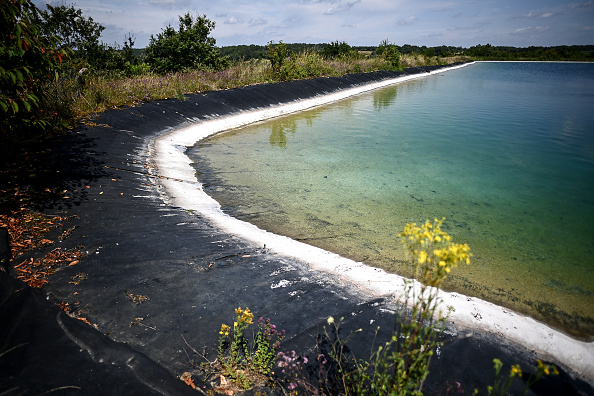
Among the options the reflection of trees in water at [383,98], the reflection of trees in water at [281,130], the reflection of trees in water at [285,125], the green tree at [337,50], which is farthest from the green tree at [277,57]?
the green tree at [337,50]

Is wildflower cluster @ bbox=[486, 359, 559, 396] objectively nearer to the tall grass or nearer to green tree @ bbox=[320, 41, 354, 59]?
the tall grass

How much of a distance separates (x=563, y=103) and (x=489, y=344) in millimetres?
19378

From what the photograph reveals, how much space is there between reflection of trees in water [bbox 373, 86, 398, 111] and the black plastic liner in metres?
13.5

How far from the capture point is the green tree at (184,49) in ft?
59.3

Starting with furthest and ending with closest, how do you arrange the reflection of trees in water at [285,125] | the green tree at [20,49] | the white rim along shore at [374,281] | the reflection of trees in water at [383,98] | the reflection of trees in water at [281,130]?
the reflection of trees in water at [383,98] → the reflection of trees in water at [285,125] → the reflection of trees in water at [281,130] → the green tree at [20,49] → the white rim along shore at [374,281]

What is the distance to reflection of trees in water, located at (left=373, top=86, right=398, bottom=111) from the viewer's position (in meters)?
16.6

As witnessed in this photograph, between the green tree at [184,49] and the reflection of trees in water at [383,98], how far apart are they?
9.33m

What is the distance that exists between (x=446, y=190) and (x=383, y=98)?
45.2 feet

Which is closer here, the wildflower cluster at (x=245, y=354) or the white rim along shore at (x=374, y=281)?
the wildflower cluster at (x=245, y=354)

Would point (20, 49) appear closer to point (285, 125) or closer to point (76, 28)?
point (285, 125)

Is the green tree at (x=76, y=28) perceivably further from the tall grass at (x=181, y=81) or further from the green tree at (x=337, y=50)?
the green tree at (x=337, y=50)

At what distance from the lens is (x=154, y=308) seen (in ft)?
9.52

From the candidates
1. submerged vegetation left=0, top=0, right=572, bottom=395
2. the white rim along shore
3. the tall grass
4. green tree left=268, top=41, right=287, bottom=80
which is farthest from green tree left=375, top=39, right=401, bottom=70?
the white rim along shore

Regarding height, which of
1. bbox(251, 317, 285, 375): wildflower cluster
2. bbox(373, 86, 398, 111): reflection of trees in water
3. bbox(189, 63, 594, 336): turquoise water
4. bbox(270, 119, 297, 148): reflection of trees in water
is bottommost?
bbox(189, 63, 594, 336): turquoise water
